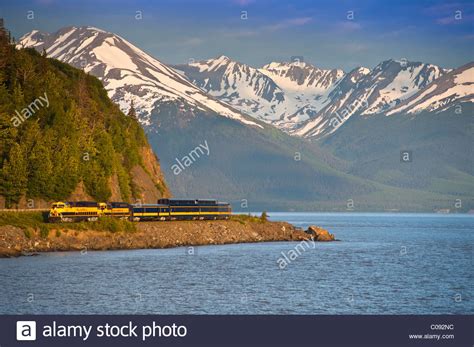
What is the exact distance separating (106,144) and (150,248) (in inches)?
1229

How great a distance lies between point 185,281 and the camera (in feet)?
337

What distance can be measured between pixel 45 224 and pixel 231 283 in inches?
1411

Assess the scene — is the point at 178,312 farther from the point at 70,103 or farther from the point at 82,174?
the point at 70,103

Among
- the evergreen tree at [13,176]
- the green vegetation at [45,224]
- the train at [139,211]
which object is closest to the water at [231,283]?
the green vegetation at [45,224]

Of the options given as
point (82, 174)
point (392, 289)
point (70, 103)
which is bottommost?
point (392, 289)

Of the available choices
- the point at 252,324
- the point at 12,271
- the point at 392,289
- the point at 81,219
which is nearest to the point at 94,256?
the point at 81,219

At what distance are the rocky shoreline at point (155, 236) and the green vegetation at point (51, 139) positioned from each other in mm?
13925

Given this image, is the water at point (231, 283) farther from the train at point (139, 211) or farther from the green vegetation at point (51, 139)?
the green vegetation at point (51, 139)

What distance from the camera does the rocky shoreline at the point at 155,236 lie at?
12256 centimetres

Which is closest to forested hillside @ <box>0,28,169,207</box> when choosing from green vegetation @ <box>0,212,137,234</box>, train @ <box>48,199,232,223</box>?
train @ <box>48,199,232,223</box>

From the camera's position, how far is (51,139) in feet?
494

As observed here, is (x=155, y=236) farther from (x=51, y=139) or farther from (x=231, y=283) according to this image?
(x=231, y=283)

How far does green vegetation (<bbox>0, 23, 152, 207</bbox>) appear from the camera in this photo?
14162 cm

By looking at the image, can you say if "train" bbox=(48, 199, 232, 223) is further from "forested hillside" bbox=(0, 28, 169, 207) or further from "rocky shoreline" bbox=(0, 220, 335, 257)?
"forested hillside" bbox=(0, 28, 169, 207)
